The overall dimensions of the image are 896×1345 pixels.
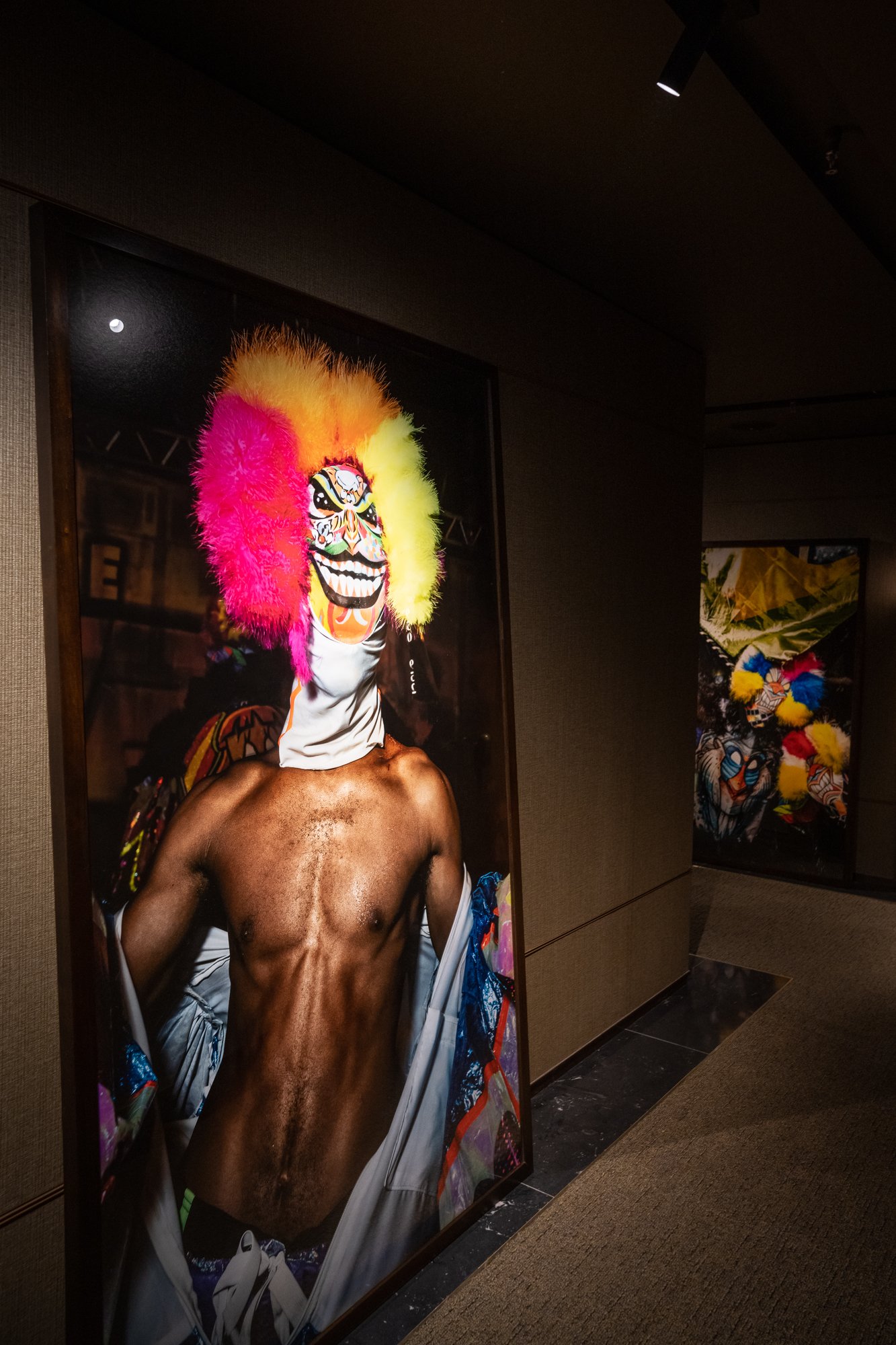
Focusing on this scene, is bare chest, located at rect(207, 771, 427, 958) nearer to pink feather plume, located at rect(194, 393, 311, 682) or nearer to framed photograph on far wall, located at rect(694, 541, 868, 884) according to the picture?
pink feather plume, located at rect(194, 393, 311, 682)

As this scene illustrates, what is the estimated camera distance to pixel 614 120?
2.25 meters

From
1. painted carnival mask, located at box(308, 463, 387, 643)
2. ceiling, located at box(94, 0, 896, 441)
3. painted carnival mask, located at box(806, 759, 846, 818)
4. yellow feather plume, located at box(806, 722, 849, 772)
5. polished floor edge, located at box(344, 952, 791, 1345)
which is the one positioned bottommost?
polished floor edge, located at box(344, 952, 791, 1345)

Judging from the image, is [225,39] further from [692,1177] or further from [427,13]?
[692,1177]

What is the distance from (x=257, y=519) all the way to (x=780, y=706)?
4.65 metres

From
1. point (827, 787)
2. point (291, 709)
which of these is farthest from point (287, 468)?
point (827, 787)

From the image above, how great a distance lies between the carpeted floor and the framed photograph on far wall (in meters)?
2.01

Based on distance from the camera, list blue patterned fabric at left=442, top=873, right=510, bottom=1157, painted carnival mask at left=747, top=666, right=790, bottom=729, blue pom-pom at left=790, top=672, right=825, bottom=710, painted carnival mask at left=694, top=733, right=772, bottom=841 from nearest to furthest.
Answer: blue patterned fabric at left=442, top=873, right=510, bottom=1157
blue pom-pom at left=790, top=672, right=825, bottom=710
painted carnival mask at left=747, top=666, right=790, bottom=729
painted carnival mask at left=694, top=733, right=772, bottom=841

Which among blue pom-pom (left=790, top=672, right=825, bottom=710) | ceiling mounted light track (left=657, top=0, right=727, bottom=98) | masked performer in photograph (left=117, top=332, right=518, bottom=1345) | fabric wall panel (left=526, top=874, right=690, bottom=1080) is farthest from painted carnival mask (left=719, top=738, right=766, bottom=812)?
ceiling mounted light track (left=657, top=0, right=727, bottom=98)

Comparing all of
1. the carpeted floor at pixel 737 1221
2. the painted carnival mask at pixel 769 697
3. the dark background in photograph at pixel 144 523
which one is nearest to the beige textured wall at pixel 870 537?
the painted carnival mask at pixel 769 697

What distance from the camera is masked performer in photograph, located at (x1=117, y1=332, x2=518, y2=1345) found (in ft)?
6.07

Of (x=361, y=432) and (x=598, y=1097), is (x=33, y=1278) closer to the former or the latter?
(x=361, y=432)

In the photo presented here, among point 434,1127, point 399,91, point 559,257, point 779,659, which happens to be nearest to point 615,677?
point 559,257

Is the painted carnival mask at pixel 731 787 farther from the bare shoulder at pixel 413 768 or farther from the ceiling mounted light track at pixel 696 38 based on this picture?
the ceiling mounted light track at pixel 696 38

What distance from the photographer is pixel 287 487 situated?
2.09 metres
